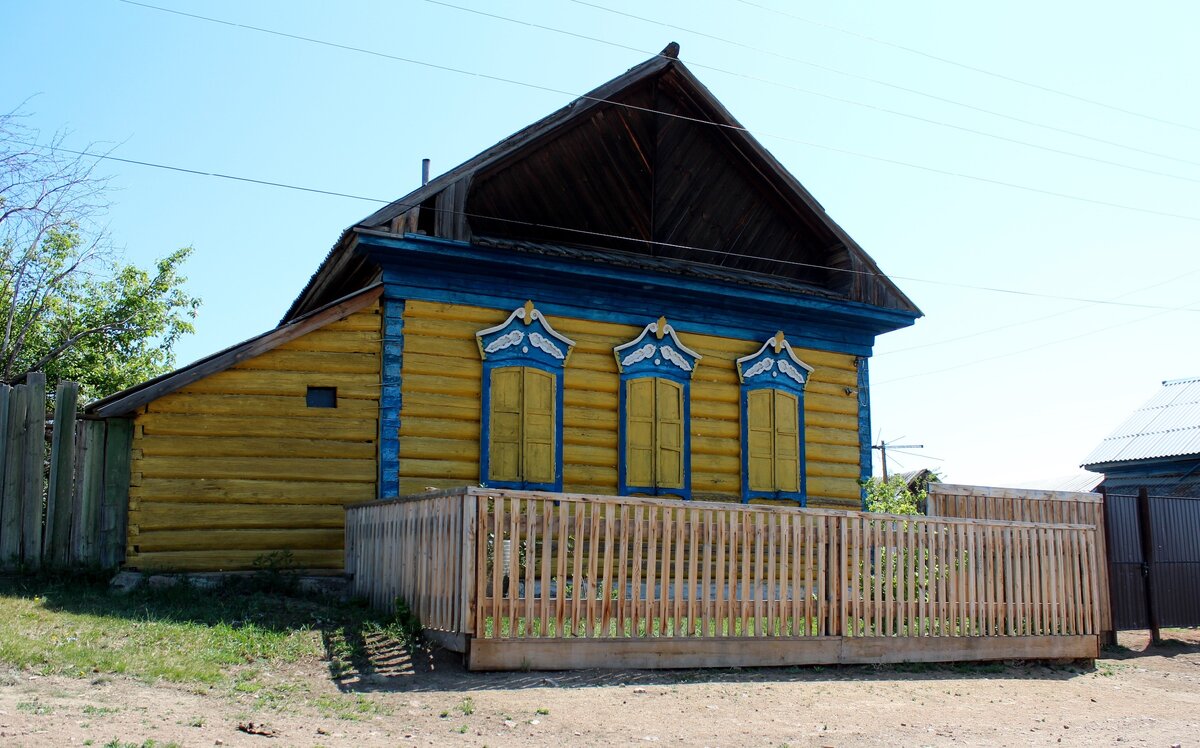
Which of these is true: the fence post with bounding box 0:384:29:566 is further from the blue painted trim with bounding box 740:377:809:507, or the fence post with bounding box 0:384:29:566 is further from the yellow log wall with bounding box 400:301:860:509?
the blue painted trim with bounding box 740:377:809:507

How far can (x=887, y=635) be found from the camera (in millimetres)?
9984

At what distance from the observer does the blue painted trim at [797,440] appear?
1440 cm

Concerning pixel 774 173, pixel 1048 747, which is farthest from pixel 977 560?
pixel 774 173

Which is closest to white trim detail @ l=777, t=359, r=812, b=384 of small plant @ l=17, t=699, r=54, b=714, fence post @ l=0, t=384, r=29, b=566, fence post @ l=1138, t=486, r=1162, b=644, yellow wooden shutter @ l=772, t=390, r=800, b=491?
yellow wooden shutter @ l=772, t=390, r=800, b=491

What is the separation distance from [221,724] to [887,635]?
6.32 meters

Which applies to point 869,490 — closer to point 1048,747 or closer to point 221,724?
point 1048,747

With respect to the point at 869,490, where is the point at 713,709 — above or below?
below

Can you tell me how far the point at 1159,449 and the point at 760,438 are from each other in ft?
47.4

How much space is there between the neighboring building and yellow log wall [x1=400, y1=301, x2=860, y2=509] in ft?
40.3

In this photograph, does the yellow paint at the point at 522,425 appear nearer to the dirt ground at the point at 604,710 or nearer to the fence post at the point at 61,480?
the dirt ground at the point at 604,710

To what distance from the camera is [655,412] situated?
547 inches

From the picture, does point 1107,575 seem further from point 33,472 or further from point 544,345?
point 33,472

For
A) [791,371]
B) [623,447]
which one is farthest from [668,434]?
[791,371]

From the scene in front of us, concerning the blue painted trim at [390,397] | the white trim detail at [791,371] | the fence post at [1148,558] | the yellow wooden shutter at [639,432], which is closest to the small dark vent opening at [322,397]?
the blue painted trim at [390,397]
